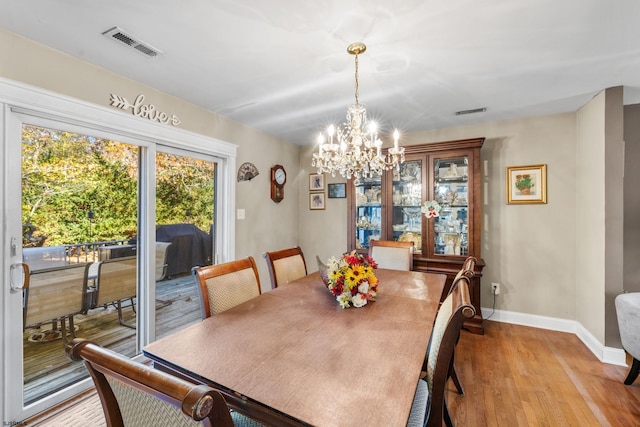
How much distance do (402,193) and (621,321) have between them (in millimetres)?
2210

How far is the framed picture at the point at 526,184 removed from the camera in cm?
317

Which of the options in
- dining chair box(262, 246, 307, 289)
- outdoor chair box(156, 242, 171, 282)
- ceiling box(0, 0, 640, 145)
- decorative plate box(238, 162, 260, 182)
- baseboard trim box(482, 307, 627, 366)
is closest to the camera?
ceiling box(0, 0, 640, 145)

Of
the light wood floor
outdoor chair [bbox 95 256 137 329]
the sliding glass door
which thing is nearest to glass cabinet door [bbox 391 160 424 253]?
the light wood floor

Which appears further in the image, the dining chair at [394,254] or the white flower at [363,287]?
the dining chair at [394,254]

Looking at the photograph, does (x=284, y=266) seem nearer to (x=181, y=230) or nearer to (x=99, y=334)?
(x=181, y=230)

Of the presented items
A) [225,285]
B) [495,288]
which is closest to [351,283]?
[225,285]

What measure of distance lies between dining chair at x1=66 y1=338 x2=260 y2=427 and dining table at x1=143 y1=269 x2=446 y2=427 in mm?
223

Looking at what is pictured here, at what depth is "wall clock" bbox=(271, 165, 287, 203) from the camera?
3896mm

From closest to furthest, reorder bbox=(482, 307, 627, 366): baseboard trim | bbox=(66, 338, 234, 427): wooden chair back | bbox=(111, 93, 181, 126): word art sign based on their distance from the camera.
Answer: bbox=(66, 338, 234, 427): wooden chair back → bbox=(111, 93, 181, 126): word art sign → bbox=(482, 307, 627, 366): baseboard trim

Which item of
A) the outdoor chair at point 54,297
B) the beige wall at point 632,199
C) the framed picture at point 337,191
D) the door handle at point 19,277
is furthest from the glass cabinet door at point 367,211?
the door handle at point 19,277

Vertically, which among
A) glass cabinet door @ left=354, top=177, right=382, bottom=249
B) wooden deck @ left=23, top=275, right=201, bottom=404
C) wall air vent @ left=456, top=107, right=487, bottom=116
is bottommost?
wooden deck @ left=23, top=275, right=201, bottom=404

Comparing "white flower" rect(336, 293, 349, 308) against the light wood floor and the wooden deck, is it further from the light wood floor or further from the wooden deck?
the wooden deck

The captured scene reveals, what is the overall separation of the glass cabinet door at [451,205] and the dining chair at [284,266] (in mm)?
1717

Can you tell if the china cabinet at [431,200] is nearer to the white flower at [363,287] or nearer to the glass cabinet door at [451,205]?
the glass cabinet door at [451,205]
